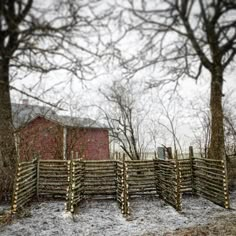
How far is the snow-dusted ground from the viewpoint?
802cm

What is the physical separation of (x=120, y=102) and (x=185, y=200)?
17028mm

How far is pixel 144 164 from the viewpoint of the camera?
486 inches

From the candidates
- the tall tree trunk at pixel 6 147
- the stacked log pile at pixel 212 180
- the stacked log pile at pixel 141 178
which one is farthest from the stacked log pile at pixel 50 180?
the stacked log pile at pixel 212 180

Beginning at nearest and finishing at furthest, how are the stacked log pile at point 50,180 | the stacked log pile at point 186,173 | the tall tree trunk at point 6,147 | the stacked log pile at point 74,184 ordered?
the stacked log pile at point 74,184
the tall tree trunk at point 6,147
the stacked log pile at point 50,180
the stacked log pile at point 186,173

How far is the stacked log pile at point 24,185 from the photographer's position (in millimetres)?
9396

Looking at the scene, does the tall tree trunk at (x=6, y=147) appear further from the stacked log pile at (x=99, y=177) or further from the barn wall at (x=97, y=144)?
the barn wall at (x=97, y=144)

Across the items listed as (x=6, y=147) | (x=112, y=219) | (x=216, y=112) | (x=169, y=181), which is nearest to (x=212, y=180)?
(x=169, y=181)

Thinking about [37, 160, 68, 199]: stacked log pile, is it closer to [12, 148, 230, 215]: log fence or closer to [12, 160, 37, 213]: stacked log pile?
[12, 148, 230, 215]: log fence

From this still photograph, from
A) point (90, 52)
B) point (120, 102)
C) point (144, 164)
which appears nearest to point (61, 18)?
point (90, 52)

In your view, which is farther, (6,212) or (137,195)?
(137,195)

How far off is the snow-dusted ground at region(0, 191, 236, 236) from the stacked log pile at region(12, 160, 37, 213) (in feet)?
1.41

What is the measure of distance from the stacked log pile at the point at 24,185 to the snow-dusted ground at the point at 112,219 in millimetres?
429

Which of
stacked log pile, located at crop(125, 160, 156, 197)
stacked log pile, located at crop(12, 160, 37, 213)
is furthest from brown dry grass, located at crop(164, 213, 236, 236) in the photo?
stacked log pile, located at crop(12, 160, 37, 213)

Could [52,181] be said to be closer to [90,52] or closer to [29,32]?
[90,52]
